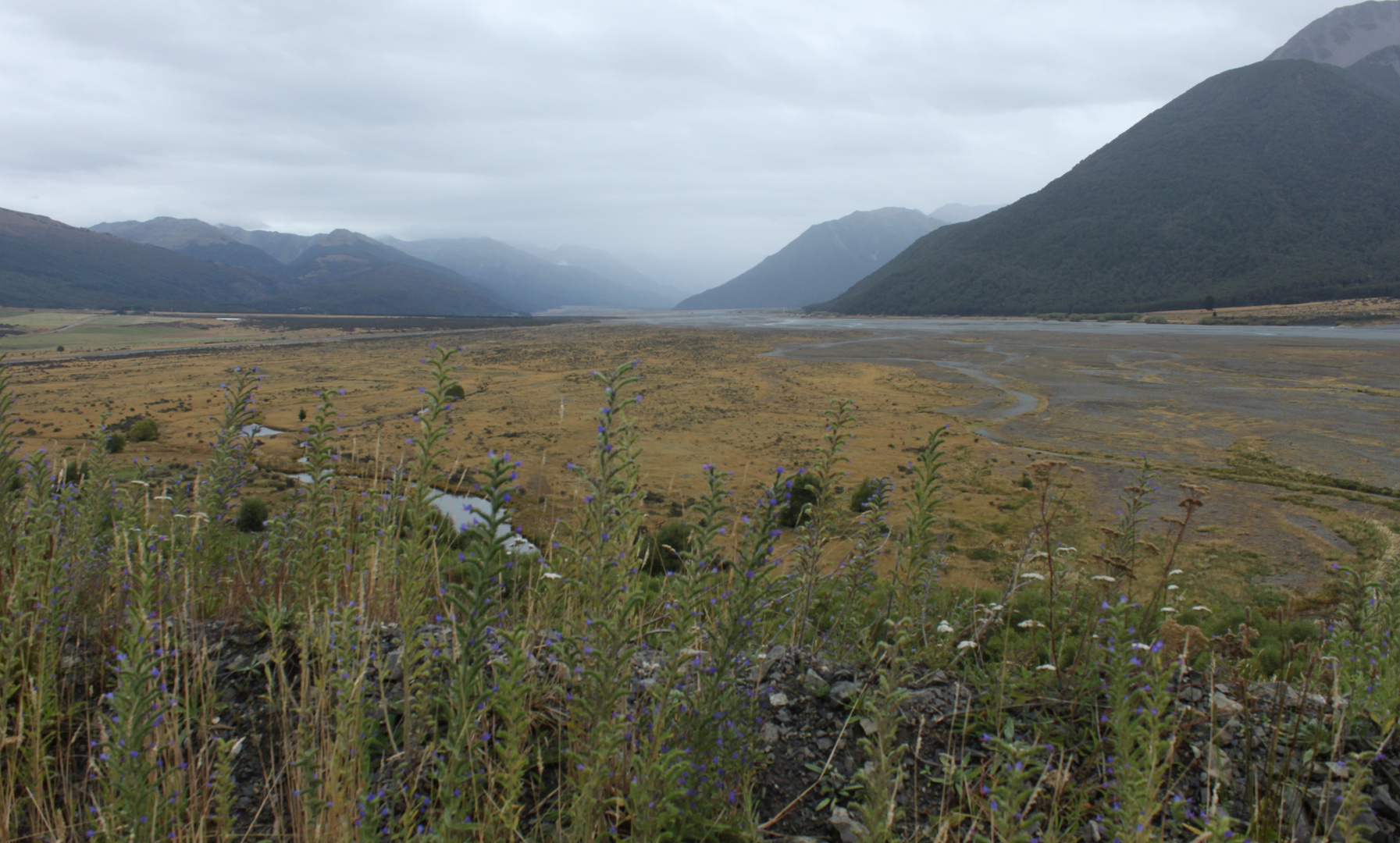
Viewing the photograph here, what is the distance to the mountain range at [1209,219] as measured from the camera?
114938mm

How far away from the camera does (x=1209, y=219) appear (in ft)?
423

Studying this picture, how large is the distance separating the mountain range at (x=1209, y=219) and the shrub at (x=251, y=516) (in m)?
139

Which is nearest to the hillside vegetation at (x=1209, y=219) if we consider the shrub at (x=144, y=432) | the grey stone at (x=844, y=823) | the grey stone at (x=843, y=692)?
the grey stone at (x=843, y=692)

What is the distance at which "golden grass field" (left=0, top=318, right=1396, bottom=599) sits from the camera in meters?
12.7

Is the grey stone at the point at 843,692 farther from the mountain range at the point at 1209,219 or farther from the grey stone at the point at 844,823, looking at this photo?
the mountain range at the point at 1209,219

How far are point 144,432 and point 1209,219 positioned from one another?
16846 centimetres

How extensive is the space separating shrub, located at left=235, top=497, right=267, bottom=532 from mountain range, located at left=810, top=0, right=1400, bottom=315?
457ft

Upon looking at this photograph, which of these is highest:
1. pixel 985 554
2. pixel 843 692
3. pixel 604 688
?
pixel 604 688

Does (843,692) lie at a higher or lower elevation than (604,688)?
lower

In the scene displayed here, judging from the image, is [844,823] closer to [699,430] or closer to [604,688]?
[604,688]

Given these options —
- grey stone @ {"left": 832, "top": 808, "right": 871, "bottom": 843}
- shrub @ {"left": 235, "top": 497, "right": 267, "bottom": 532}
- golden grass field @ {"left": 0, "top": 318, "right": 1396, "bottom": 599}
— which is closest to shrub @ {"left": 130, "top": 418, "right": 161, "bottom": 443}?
golden grass field @ {"left": 0, "top": 318, "right": 1396, "bottom": 599}

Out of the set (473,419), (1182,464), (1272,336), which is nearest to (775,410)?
(473,419)

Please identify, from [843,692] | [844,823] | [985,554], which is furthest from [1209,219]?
[844,823]

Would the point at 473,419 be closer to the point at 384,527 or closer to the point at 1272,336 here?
the point at 384,527
